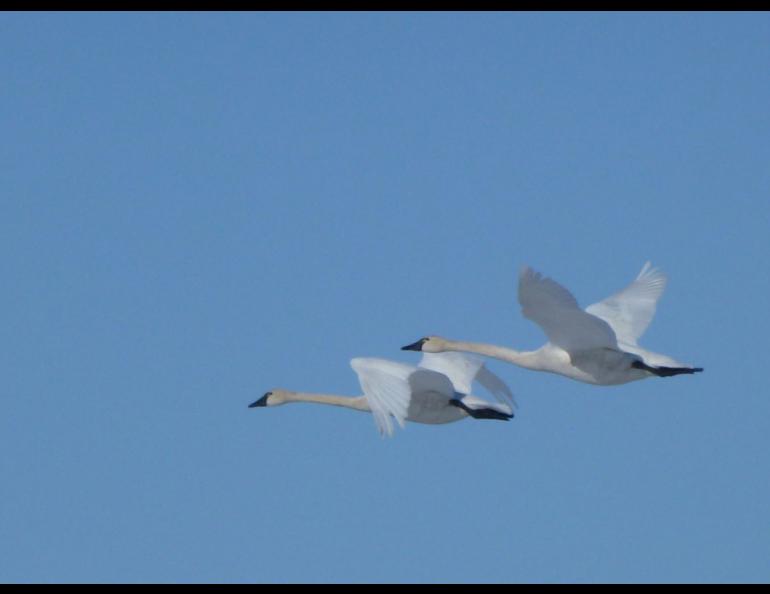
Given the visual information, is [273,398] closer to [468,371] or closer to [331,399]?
[331,399]

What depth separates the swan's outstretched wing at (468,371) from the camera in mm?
30641

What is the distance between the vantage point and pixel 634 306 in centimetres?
3127

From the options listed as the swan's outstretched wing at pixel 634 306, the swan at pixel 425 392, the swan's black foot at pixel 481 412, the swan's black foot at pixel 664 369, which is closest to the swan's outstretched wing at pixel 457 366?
the swan at pixel 425 392

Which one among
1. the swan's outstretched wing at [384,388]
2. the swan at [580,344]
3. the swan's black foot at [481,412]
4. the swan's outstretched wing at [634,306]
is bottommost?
the swan's outstretched wing at [384,388]

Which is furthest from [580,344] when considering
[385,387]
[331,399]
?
[331,399]

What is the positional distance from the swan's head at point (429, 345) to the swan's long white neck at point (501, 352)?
0.20 feet

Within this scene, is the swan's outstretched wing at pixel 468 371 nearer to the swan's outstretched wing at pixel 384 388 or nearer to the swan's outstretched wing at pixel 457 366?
the swan's outstretched wing at pixel 457 366

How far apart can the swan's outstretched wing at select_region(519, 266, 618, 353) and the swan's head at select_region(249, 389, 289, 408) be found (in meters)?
6.50

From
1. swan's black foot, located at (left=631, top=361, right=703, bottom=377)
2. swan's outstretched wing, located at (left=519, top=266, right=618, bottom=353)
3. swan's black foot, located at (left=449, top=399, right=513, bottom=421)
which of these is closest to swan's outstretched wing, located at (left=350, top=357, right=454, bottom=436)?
swan's black foot, located at (left=449, top=399, right=513, bottom=421)

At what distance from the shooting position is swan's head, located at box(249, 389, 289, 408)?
34.1 metres

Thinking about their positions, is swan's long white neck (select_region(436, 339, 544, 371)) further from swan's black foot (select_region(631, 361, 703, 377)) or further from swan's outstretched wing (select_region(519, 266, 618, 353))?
swan's black foot (select_region(631, 361, 703, 377))

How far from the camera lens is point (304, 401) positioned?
110 ft
